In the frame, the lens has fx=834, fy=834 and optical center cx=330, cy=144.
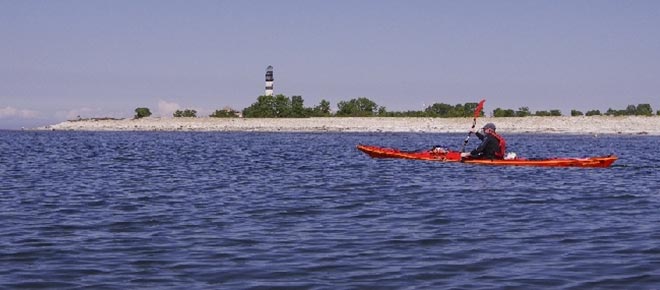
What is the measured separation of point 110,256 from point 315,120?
107 metres

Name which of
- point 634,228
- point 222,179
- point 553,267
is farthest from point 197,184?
point 553,267

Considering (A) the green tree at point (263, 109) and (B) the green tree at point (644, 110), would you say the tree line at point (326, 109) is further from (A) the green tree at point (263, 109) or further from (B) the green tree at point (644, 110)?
(B) the green tree at point (644, 110)

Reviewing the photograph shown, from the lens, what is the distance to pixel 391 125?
110750 mm

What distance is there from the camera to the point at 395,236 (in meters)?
12.9

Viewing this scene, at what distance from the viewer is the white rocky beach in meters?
95.6

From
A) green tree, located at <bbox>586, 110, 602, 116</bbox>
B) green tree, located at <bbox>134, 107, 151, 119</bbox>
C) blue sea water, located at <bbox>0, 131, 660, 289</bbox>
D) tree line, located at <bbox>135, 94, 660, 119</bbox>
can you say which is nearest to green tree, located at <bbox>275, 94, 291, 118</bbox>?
tree line, located at <bbox>135, 94, 660, 119</bbox>

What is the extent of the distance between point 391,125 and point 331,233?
9788 centimetres

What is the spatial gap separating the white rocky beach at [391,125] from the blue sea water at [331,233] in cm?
7465

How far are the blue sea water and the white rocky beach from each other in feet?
245

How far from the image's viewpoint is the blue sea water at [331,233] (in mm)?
9820

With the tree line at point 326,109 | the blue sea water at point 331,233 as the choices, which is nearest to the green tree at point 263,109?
the tree line at point 326,109

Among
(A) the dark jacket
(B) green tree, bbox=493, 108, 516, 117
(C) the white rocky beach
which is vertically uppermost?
(B) green tree, bbox=493, 108, 516, 117

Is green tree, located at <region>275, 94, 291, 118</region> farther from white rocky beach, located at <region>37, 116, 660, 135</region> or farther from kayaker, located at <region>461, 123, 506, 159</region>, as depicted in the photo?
kayaker, located at <region>461, 123, 506, 159</region>

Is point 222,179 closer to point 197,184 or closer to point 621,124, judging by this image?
point 197,184
